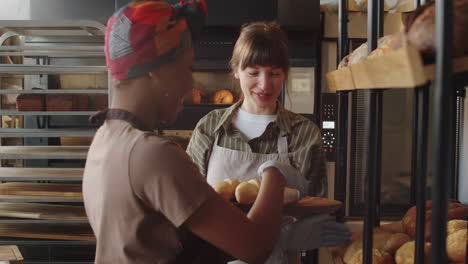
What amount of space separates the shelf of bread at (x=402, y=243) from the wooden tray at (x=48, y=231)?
70.3 inches

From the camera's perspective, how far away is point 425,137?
882 mm

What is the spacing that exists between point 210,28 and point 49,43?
1.18 metres

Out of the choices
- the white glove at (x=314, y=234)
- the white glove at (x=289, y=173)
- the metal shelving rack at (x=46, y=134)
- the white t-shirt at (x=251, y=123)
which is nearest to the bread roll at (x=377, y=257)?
the white glove at (x=314, y=234)

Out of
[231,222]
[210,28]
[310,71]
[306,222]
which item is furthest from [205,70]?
[231,222]

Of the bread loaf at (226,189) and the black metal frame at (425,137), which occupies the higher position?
the black metal frame at (425,137)

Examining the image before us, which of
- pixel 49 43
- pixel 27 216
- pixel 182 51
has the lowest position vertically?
pixel 27 216

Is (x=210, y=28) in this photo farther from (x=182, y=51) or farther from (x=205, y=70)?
(x=182, y=51)

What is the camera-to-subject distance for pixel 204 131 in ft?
5.79

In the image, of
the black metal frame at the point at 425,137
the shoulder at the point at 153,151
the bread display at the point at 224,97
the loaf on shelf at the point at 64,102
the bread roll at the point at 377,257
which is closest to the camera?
the black metal frame at the point at 425,137

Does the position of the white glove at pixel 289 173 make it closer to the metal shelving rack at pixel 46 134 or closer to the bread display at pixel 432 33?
the bread display at pixel 432 33

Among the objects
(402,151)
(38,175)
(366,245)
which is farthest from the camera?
(402,151)

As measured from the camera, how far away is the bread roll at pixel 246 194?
124 cm

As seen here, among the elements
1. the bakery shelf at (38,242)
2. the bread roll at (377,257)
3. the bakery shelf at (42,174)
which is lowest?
the bakery shelf at (38,242)

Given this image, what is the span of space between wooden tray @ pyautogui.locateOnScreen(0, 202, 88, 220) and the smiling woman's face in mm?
1483
